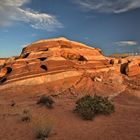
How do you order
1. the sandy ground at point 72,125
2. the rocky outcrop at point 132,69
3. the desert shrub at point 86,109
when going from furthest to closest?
the rocky outcrop at point 132,69 < the desert shrub at point 86,109 < the sandy ground at point 72,125

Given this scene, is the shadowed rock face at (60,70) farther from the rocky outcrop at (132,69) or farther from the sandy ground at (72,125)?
the sandy ground at (72,125)

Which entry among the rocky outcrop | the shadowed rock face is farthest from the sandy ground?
the rocky outcrop

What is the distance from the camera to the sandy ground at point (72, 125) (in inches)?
363

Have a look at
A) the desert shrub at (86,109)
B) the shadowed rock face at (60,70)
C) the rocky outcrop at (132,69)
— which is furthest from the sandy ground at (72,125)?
the rocky outcrop at (132,69)

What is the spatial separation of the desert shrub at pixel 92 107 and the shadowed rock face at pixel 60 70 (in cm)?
537

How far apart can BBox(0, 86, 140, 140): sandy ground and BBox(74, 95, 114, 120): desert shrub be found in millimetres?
237

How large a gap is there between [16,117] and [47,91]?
6.61m

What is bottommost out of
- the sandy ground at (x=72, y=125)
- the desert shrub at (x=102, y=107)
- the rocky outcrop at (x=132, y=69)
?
the sandy ground at (x=72, y=125)

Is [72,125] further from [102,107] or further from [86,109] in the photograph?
[102,107]

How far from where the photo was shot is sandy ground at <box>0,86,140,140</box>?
923cm

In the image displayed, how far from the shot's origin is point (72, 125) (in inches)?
411

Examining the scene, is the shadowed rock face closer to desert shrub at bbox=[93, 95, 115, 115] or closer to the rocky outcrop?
the rocky outcrop

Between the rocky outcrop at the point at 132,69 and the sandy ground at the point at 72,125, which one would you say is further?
Answer: the rocky outcrop at the point at 132,69

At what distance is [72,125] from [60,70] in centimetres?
907
